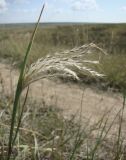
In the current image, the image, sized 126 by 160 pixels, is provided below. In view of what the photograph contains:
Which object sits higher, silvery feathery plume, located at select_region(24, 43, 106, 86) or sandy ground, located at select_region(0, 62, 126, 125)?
silvery feathery plume, located at select_region(24, 43, 106, 86)

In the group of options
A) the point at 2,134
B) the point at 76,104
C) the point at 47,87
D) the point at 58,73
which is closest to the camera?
the point at 58,73

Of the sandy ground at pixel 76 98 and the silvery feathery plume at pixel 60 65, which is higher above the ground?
the silvery feathery plume at pixel 60 65

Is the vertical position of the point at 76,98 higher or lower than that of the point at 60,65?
lower

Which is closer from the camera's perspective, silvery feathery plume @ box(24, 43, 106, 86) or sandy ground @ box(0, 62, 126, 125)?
silvery feathery plume @ box(24, 43, 106, 86)

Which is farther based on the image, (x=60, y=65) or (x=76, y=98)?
(x=76, y=98)

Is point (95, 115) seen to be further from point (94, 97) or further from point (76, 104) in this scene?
point (94, 97)

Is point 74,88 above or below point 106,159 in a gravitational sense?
above

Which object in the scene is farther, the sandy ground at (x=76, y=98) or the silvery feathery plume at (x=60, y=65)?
the sandy ground at (x=76, y=98)

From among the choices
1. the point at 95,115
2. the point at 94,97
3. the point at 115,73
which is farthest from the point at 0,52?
the point at 95,115
